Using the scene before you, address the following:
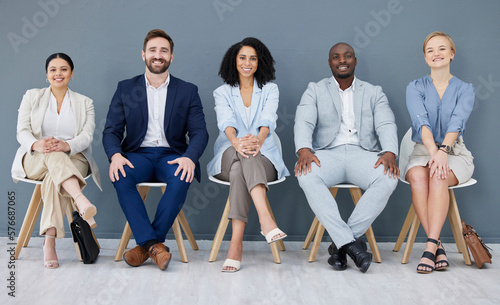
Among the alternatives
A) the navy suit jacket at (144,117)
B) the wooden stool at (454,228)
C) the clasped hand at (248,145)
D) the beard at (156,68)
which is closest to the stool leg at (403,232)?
the wooden stool at (454,228)

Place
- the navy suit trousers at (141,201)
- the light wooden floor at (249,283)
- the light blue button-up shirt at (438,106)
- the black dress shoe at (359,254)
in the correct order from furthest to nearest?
the light blue button-up shirt at (438,106), the navy suit trousers at (141,201), the black dress shoe at (359,254), the light wooden floor at (249,283)

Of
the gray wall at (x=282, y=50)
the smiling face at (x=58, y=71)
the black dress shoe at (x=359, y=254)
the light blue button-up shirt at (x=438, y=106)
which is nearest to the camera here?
the black dress shoe at (x=359, y=254)

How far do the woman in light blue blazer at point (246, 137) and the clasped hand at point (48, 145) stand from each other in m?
1.01

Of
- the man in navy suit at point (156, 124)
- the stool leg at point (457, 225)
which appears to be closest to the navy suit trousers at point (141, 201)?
the man in navy suit at point (156, 124)

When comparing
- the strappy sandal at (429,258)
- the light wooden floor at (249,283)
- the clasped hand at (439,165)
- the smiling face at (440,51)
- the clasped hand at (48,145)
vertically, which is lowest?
the light wooden floor at (249,283)

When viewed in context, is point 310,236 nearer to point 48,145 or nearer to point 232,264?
point 232,264

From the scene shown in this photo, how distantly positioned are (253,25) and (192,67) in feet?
1.94

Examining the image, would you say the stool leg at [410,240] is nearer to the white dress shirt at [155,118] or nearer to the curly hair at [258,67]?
the curly hair at [258,67]

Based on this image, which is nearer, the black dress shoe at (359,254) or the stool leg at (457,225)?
the black dress shoe at (359,254)

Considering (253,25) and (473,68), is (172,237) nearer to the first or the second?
(253,25)

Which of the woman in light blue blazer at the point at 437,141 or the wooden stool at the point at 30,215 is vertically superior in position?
the woman in light blue blazer at the point at 437,141

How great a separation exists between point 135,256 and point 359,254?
1394mm

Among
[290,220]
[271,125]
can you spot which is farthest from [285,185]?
[271,125]

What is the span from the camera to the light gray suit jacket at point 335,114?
352 cm
